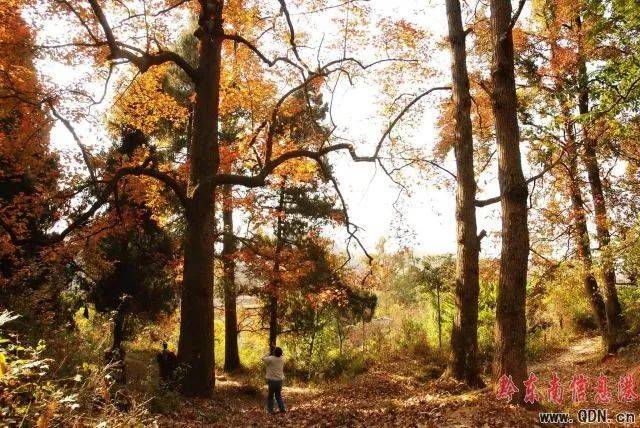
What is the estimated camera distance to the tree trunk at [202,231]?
31.2 feet

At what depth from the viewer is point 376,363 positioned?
619 inches

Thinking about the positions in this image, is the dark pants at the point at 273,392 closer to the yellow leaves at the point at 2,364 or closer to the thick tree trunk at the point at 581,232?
the yellow leaves at the point at 2,364

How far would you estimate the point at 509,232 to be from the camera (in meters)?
6.48

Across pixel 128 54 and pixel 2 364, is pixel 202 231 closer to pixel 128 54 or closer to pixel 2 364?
pixel 128 54

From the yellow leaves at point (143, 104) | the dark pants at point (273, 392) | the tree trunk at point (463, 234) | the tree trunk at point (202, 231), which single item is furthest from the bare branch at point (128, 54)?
the dark pants at point (273, 392)

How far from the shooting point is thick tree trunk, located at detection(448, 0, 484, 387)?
8.77m

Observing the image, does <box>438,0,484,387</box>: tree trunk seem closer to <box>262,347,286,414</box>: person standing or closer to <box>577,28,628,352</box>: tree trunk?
<box>262,347,286,414</box>: person standing

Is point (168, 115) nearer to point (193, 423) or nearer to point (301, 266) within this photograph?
point (301, 266)

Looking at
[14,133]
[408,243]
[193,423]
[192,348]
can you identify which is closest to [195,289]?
[192,348]

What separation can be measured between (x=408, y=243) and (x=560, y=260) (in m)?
4.71

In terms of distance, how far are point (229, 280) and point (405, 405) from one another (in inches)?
380

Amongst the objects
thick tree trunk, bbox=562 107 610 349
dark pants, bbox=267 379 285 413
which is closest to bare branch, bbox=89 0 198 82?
dark pants, bbox=267 379 285 413

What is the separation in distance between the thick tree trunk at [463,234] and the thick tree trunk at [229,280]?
28.3 feet

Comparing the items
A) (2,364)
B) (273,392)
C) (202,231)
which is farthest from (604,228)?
(2,364)
